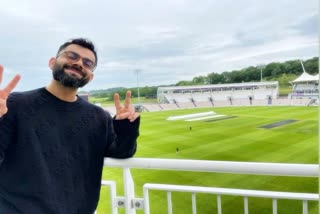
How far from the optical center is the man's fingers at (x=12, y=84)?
0.75 m

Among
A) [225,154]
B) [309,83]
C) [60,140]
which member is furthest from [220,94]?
[60,140]

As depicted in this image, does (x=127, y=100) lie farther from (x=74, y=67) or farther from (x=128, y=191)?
(x=128, y=191)

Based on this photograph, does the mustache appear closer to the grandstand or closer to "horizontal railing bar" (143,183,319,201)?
"horizontal railing bar" (143,183,319,201)

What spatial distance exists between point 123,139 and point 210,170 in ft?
1.02

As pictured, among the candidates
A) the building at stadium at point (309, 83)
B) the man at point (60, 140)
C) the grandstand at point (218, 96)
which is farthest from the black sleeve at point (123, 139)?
the grandstand at point (218, 96)

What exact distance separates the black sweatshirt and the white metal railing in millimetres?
88

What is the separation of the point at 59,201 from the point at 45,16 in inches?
59.8

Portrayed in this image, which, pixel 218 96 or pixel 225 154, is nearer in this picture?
pixel 225 154

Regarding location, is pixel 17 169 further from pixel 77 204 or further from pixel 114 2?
pixel 114 2

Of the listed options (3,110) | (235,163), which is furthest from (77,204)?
(235,163)

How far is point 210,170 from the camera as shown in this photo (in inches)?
34.6

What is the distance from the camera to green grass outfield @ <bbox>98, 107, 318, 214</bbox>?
383cm

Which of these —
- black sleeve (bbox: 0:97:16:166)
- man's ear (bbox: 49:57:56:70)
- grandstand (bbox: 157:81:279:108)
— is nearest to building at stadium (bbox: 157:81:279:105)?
grandstand (bbox: 157:81:279:108)

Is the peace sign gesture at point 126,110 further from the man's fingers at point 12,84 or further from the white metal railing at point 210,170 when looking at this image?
the man's fingers at point 12,84
